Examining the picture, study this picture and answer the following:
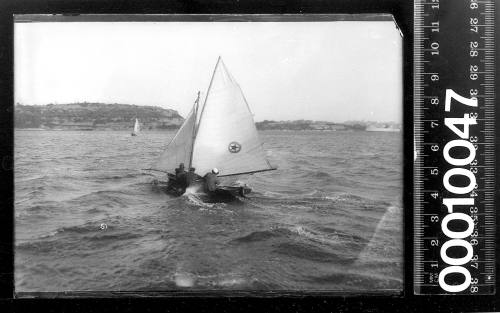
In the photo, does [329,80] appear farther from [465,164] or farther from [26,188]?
[26,188]

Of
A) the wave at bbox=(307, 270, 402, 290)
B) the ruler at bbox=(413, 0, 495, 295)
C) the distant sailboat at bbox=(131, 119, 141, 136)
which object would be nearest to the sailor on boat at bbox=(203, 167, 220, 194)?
the distant sailboat at bbox=(131, 119, 141, 136)

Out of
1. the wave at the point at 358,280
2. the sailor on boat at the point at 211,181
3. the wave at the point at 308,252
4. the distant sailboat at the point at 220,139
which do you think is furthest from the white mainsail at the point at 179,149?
the wave at the point at 358,280

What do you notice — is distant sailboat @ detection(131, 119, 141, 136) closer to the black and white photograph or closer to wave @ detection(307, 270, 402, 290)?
Answer: the black and white photograph

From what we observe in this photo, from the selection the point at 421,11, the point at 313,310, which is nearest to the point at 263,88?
the point at 421,11

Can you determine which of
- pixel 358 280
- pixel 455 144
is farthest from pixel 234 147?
pixel 455 144

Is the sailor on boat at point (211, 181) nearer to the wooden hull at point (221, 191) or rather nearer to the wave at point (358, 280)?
the wooden hull at point (221, 191)

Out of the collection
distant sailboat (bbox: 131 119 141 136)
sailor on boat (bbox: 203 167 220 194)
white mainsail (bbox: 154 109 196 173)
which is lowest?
sailor on boat (bbox: 203 167 220 194)

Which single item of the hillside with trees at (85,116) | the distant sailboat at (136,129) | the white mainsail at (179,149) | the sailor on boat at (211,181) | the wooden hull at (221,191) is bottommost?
the wooden hull at (221,191)

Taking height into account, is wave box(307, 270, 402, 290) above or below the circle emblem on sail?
below

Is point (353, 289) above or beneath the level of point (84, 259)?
beneath
